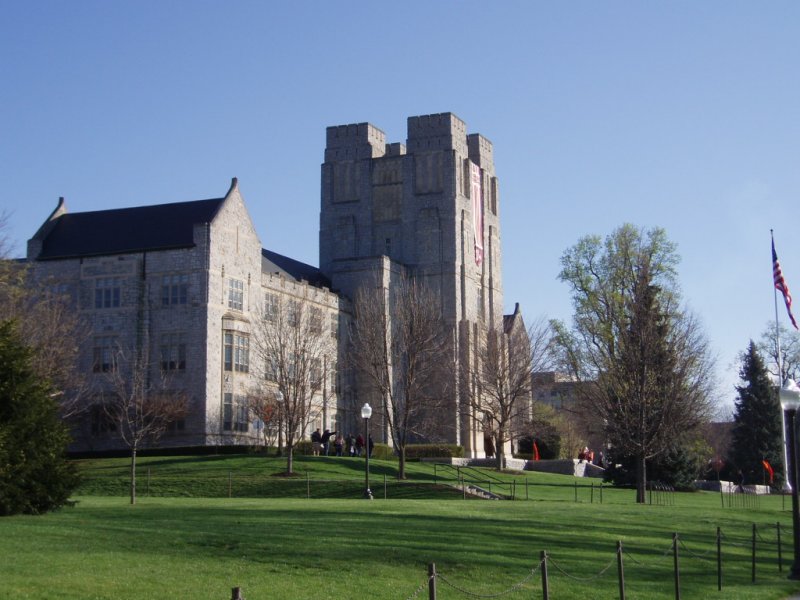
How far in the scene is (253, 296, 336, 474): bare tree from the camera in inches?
2285

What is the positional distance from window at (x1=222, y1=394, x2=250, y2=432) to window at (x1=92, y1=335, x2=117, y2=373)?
696 cm

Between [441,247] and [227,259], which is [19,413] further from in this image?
[441,247]

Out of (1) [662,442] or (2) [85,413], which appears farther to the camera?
(2) [85,413]

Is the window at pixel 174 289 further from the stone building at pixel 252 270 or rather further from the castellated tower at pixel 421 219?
the castellated tower at pixel 421 219

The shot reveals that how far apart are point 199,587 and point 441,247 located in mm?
73712

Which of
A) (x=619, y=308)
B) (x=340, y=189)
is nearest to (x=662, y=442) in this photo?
(x=619, y=308)

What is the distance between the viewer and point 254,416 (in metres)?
67.9

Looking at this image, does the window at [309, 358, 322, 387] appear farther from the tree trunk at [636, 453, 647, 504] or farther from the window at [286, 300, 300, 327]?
the tree trunk at [636, 453, 647, 504]

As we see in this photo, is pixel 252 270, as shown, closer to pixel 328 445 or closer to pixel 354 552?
pixel 328 445

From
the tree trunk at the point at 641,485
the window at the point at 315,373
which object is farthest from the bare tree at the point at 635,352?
the window at the point at 315,373

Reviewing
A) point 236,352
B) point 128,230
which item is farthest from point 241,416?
point 128,230

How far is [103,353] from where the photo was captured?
66438 millimetres

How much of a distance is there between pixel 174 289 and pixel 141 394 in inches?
346

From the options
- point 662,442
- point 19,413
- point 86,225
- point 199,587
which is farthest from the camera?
point 86,225
